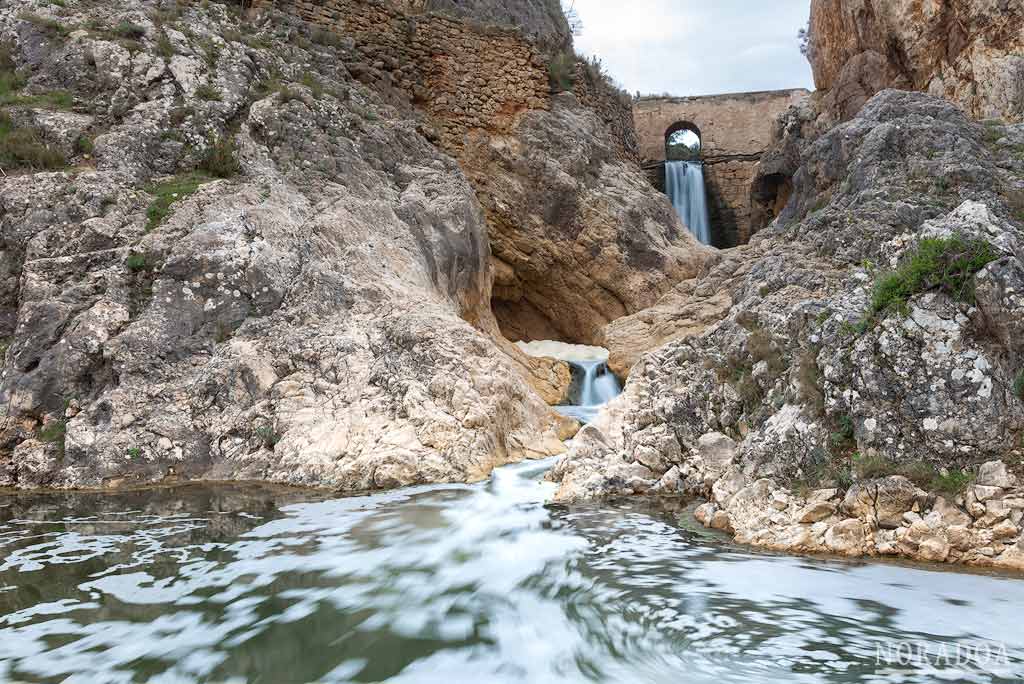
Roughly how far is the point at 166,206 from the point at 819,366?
269 inches

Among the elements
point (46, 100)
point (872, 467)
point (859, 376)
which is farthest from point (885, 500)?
point (46, 100)

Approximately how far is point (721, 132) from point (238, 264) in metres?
19.1

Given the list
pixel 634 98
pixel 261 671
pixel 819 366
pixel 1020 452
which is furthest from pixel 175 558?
pixel 634 98

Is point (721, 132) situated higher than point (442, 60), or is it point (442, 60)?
point (721, 132)

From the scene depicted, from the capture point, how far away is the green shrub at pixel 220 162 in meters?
8.84

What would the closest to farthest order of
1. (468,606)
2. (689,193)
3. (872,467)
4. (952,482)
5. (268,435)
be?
(468,606)
(952,482)
(872,467)
(268,435)
(689,193)

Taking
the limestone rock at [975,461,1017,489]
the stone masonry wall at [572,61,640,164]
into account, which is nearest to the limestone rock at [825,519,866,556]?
the limestone rock at [975,461,1017,489]

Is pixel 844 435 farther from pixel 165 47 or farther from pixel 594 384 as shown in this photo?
pixel 165 47

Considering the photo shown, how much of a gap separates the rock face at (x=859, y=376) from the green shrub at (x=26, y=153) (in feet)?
22.0

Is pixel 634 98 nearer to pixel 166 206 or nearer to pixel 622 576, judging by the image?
pixel 166 206

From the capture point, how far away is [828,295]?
18.6 ft

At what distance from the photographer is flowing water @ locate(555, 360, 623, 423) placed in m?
10.6

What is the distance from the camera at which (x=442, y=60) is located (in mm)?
12836

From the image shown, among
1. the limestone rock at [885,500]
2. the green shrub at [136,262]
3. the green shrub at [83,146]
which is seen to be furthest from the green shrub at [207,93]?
the limestone rock at [885,500]
